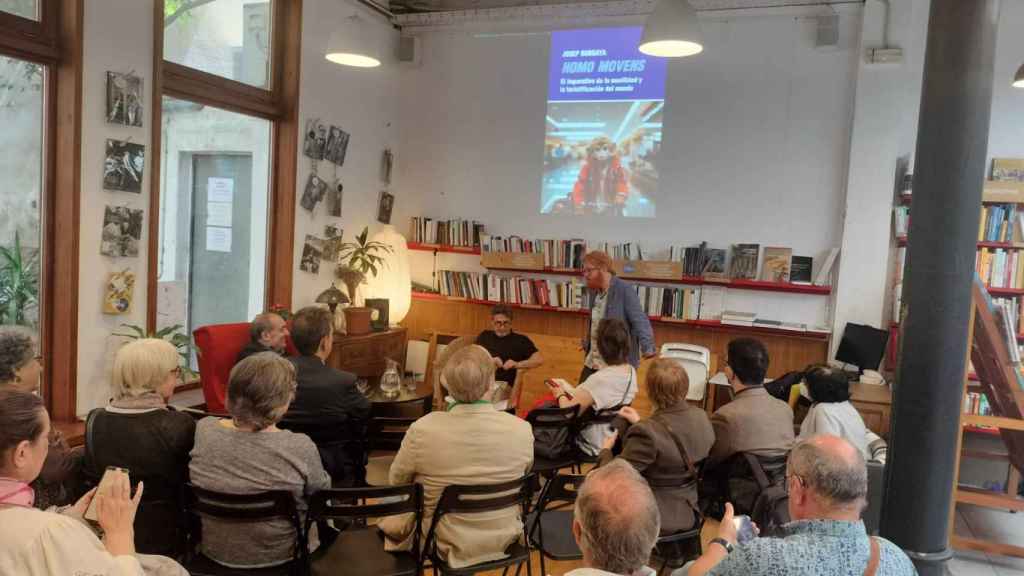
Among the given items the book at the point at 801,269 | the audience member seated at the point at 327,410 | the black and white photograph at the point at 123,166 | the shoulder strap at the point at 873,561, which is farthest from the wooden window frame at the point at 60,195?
the book at the point at 801,269

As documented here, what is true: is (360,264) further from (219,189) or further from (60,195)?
(60,195)

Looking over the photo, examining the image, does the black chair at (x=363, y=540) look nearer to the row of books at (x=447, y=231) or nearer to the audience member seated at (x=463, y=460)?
the audience member seated at (x=463, y=460)

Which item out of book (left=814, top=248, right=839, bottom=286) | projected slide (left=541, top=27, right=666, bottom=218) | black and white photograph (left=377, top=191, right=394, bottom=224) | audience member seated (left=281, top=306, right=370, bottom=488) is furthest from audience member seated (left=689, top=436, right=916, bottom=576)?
black and white photograph (left=377, top=191, right=394, bottom=224)

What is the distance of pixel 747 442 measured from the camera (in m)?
3.46

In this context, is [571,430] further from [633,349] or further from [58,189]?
[58,189]

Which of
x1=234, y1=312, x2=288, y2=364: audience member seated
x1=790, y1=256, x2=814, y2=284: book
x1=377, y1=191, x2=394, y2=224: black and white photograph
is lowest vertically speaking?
x1=234, y1=312, x2=288, y2=364: audience member seated

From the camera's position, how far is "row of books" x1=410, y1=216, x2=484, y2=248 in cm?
771

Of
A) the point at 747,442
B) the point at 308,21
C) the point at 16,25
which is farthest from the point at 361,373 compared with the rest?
the point at 747,442

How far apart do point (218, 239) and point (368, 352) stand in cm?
166

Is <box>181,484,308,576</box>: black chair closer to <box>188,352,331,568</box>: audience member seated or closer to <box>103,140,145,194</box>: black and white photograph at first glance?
<box>188,352,331,568</box>: audience member seated

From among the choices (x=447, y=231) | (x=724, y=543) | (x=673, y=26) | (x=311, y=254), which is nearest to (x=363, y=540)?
(x=724, y=543)

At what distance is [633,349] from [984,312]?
2.02 meters

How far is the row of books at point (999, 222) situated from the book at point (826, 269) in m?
1.07

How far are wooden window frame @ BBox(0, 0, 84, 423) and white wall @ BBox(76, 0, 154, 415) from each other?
7cm
